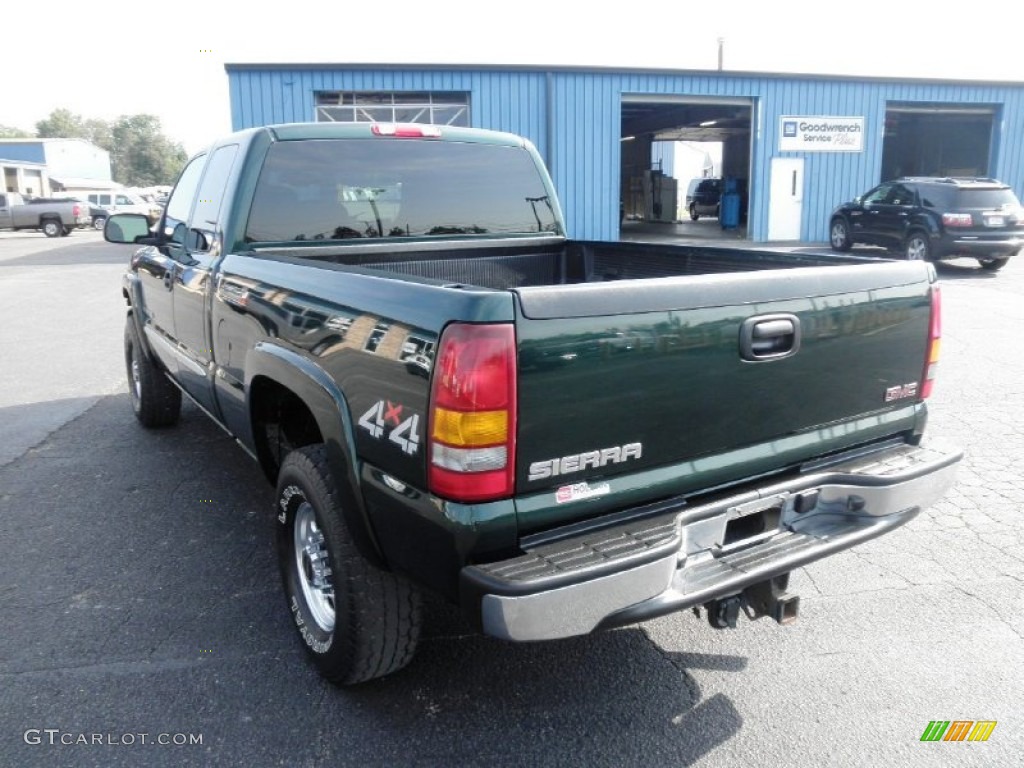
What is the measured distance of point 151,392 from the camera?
580cm

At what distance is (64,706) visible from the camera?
279cm

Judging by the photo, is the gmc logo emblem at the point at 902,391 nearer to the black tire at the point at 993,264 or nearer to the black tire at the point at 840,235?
the black tire at the point at 993,264

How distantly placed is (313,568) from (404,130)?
2.32m

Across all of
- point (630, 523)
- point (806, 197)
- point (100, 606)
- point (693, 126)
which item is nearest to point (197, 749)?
point (100, 606)

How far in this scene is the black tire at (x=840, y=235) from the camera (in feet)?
60.0

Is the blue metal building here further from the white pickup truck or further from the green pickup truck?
the white pickup truck

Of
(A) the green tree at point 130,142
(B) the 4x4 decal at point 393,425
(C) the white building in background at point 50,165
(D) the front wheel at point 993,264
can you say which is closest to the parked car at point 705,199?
(D) the front wheel at point 993,264

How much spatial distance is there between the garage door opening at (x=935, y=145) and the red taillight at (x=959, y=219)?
52.9 ft

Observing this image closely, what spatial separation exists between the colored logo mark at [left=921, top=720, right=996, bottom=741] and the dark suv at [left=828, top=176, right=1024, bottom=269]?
46.6 ft

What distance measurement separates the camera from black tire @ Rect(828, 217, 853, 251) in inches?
720

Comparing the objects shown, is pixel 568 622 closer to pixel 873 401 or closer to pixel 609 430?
pixel 609 430

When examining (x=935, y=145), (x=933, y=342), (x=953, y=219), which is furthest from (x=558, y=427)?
(x=935, y=145)

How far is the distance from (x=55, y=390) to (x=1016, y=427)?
7.82m

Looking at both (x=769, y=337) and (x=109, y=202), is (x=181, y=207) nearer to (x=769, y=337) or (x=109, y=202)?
(x=769, y=337)
